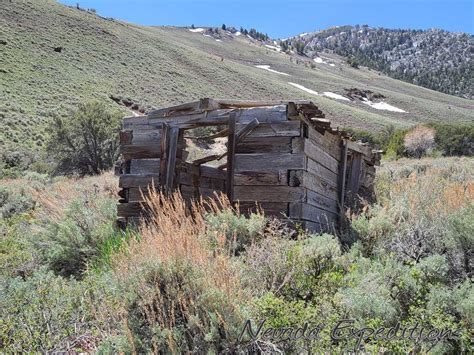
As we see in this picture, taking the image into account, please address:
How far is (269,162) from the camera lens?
6664 millimetres

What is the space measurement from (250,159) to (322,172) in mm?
1446

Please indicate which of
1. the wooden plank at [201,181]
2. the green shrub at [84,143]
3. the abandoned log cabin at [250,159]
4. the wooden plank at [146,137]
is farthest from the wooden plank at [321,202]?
the green shrub at [84,143]

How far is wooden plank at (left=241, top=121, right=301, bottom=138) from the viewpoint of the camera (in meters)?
6.56

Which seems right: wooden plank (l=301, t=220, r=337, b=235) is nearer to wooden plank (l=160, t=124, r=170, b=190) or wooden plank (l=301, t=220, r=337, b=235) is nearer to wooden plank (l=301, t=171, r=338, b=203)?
wooden plank (l=301, t=171, r=338, b=203)

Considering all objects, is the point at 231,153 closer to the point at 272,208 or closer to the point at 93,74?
the point at 272,208

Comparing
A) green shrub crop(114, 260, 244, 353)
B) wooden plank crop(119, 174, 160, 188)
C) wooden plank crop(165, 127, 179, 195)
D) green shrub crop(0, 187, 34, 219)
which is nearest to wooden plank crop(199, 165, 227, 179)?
wooden plank crop(165, 127, 179, 195)

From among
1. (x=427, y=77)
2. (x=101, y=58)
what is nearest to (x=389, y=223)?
(x=101, y=58)

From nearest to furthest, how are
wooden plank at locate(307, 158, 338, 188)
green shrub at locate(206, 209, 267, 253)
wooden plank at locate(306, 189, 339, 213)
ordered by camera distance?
1. green shrub at locate(206, 209, 267, 253)
2. wooden plank at locate(306, 189, 339, 213)
3. wooden plank at locate(307, 158, 338, 188)

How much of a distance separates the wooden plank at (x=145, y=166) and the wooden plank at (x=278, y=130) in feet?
5.61

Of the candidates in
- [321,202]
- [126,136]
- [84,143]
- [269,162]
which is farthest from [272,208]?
[84,143]

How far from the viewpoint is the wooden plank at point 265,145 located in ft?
21.7

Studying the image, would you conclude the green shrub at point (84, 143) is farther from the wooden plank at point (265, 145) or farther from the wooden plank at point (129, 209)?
the wooden plank at point (265, 145)

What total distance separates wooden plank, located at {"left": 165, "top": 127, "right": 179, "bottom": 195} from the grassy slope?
18.6 metres

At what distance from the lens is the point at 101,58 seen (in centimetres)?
4178
